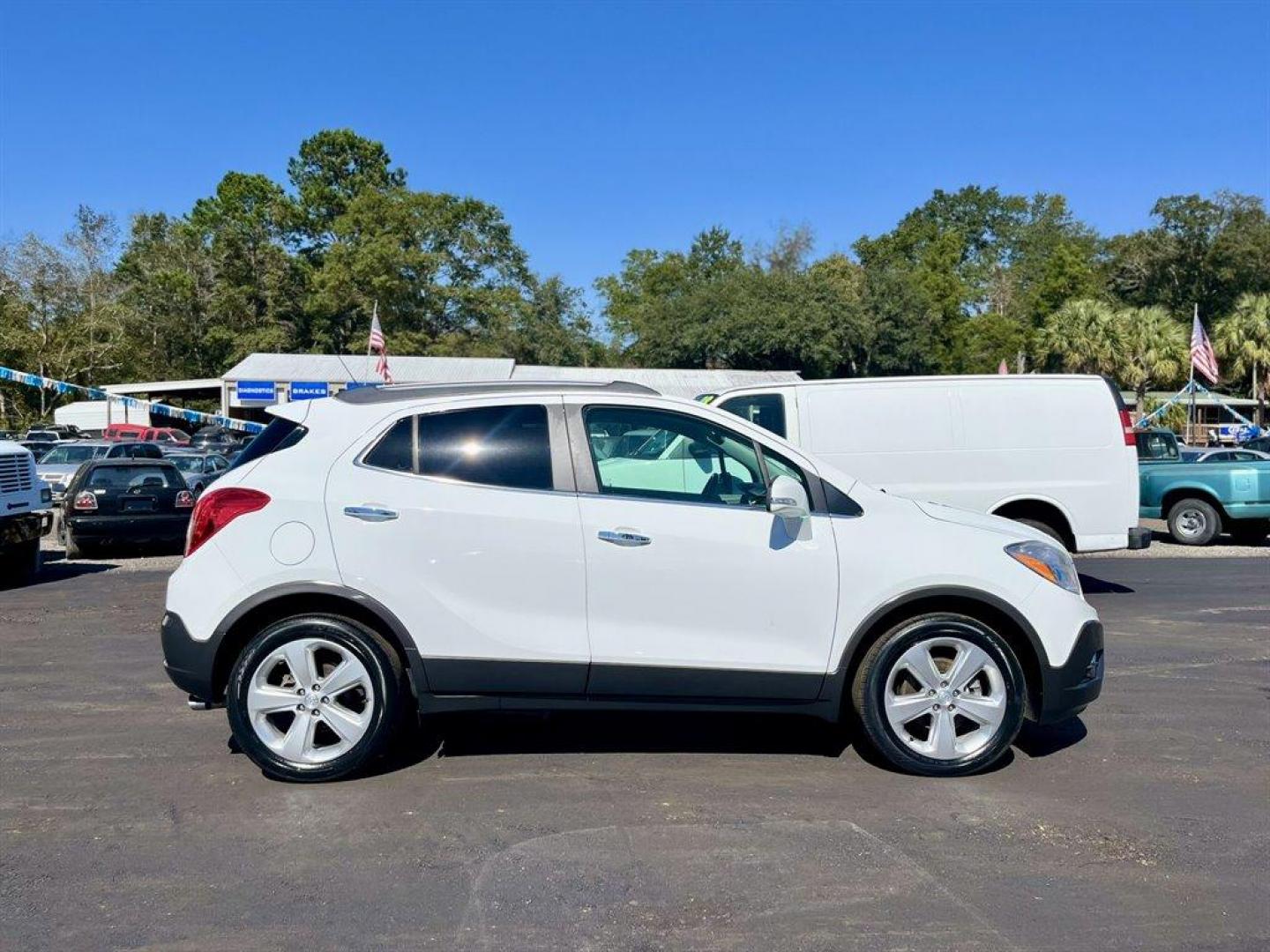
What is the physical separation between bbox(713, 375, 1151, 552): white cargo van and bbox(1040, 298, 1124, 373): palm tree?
38.1 meters

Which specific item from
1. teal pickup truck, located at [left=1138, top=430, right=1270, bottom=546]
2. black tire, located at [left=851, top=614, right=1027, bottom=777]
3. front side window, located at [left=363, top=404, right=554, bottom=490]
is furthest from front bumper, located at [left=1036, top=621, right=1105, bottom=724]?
teal pickup truck, located at [left=1138, top=430, right=1270, bottom=546]

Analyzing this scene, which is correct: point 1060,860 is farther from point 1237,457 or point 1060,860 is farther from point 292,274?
point 292,274

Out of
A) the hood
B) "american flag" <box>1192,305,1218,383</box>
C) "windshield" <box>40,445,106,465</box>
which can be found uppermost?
"american flag" <box>1192,305,1218,383</box>

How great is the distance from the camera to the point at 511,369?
162 ft

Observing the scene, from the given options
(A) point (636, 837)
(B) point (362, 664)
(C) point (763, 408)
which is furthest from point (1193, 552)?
(B) point (362, 664)

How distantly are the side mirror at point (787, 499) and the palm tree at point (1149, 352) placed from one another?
44.2 m

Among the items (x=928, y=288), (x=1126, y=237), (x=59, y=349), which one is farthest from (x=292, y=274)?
(x=1126, y=237)

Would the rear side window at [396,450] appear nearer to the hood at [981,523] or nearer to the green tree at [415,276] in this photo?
the hood at [981,523]

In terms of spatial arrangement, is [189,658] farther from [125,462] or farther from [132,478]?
[125,462]

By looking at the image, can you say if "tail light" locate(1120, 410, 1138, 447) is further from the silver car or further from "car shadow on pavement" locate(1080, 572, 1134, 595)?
the silver car

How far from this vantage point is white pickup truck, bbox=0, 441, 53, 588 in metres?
12.0

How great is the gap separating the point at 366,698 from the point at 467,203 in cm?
6552

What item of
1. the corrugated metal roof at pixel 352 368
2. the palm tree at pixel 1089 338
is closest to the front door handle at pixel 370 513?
the corrugated metal roof at pixel 352 368

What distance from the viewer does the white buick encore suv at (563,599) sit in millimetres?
5152
